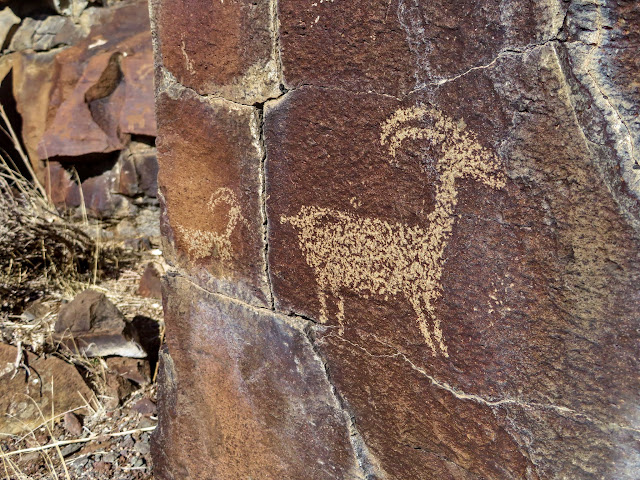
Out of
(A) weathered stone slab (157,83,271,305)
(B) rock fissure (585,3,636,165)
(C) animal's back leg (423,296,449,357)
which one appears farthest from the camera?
(A) weathered stone slab (157,83,271,305)

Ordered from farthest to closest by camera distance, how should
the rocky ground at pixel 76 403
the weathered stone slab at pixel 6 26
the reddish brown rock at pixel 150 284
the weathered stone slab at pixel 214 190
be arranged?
the weathered stone slab at pixel 6 26 → the reddish brown rock at pixel 150 284 → the rocky ground at pixel 76 403 → the weathered stone slab at pixel 214 190

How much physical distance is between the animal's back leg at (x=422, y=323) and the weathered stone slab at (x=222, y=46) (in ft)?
1.60

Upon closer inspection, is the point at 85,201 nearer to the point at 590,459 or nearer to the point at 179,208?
the point at 179,208

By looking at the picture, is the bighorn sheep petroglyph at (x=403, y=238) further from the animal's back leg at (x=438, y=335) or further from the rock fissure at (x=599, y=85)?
the rock fissure at (x=599, y=85)

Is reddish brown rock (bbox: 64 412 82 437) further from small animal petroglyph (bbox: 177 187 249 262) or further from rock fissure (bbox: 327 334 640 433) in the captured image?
rock fissure (bbox: 327 334 640 433)

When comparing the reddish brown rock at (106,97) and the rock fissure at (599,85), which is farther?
the reddish brown rock at (106,97)

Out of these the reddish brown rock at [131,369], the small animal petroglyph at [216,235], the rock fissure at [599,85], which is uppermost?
the rock fissure at [599,85]

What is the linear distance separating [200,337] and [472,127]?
0.96m

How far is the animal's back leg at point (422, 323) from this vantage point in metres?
1.16

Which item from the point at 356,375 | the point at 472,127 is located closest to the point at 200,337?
the point at 356,375

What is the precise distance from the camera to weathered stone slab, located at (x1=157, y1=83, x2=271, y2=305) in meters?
1.40

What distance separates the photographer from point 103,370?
272cm

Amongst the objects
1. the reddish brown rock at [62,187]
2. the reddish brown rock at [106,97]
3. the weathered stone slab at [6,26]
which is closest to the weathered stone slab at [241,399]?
the reddish brown rock at [106,97]

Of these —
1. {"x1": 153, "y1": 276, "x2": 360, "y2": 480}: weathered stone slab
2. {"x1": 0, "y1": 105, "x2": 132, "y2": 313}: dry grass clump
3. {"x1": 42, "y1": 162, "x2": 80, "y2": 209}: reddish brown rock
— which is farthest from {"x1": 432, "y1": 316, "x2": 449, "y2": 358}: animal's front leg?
{"x1": 42, "y1": 162, "x2": 80, "y2": 209}: reddish brown rock
